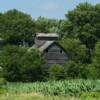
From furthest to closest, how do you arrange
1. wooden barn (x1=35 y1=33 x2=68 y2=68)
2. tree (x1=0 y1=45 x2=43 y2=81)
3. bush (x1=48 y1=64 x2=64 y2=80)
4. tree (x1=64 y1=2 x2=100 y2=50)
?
tree (x1=64 y1=2 x2=100 y2=50)
wooden barn (x1=35 y1=33 x2=68 y2=68)
bush (x1=48 y1=64 x2=64 y2=80)
tree (x1=0 y1=45 x2=43 y2=81)

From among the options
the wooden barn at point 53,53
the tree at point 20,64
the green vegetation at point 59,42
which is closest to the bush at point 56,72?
the green vegetation at point 59,42

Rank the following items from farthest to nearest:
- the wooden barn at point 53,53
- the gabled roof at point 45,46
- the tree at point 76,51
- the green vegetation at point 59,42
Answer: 1. the gabled roof at point 45,46
2. the wooden barn at point 53,53
3. the tree at point 76,51
4. the green vegetation at point 59,42

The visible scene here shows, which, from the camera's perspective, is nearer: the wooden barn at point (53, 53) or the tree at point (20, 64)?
Result: the tree at point (20, 64)

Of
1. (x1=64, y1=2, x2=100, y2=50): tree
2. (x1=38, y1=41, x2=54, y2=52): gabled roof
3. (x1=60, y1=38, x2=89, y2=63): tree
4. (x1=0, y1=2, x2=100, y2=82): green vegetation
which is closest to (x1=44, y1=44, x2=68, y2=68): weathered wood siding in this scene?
(x1=38, y1=41, x2=54, y2=52): gabled roof

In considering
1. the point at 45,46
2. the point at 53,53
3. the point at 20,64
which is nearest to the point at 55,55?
the point at 53,53

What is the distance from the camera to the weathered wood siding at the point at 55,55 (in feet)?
235

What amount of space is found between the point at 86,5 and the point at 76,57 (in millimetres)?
15699

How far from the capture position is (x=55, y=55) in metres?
73.1

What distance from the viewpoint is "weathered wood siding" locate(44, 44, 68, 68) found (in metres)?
71.6

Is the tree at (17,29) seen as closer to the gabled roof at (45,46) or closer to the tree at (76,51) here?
the gabled roof at (45,46)

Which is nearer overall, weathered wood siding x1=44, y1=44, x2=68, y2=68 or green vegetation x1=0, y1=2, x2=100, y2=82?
green vegetation x1=0, y1=2, x2=100, y2=82

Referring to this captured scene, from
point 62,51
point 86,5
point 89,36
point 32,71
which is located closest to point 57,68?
point 32,71

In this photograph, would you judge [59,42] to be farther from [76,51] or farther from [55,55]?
[76,51]

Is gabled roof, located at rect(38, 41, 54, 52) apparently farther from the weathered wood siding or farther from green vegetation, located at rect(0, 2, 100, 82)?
green vegetation, located at rect(0, 2, 100, 82)
